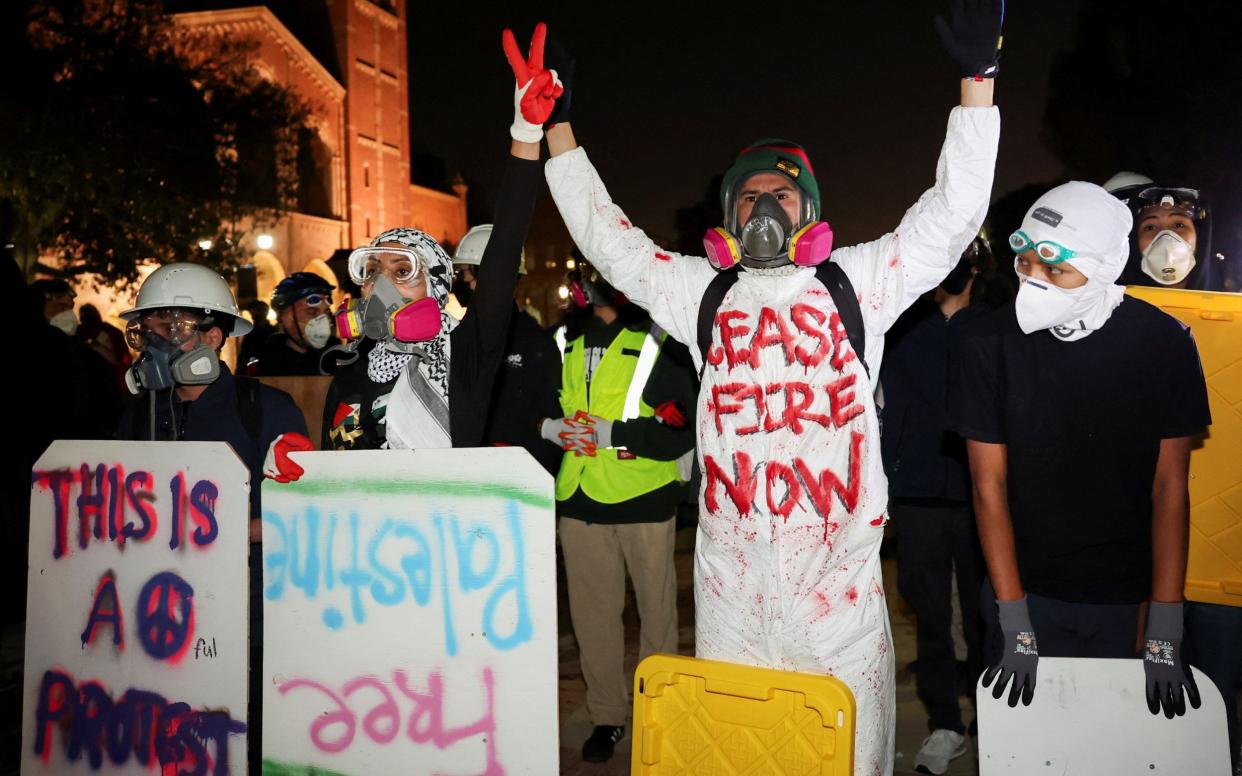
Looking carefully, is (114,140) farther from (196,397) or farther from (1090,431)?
(1090,431)

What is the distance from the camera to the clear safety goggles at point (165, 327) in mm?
4035

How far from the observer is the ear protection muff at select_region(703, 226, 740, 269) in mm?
3031

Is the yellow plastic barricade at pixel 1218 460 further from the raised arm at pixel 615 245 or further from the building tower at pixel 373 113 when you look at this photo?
the building tower at pixel 373 113

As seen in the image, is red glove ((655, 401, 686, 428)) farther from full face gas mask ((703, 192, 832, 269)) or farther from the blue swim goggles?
the blue swim goggles

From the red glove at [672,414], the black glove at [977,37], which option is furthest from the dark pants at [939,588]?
the black glove at [977,37]

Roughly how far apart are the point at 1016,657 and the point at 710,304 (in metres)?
1.36

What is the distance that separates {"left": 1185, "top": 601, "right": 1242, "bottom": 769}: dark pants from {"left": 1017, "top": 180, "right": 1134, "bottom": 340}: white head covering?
1232mm

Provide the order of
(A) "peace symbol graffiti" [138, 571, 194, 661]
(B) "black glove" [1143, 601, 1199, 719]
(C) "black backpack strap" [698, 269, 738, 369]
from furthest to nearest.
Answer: (A) "peace symbol graffiti" [138, 571, 194, 661], (C) "black backpack strap" [698, 269, 738, 369], (B) "black glove" [1143, 601, 1199, 719]

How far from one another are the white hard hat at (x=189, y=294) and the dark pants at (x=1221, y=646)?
3.79m

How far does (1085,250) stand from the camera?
2.96 metres

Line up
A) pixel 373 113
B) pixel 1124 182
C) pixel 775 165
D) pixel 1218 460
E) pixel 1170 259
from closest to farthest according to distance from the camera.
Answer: pixel 775 165
pixel 1218 460
pixel 1170 259
pixel 1124 182
pixel 373 113

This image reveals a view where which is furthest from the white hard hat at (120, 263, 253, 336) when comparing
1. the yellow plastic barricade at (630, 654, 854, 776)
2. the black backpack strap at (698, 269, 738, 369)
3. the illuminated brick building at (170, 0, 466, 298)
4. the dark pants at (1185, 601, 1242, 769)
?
the illuminated brick building at (170, 0, 466, 298)

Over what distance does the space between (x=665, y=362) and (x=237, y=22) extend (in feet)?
139

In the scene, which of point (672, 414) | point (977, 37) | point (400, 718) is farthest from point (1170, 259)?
point (400, 718)
